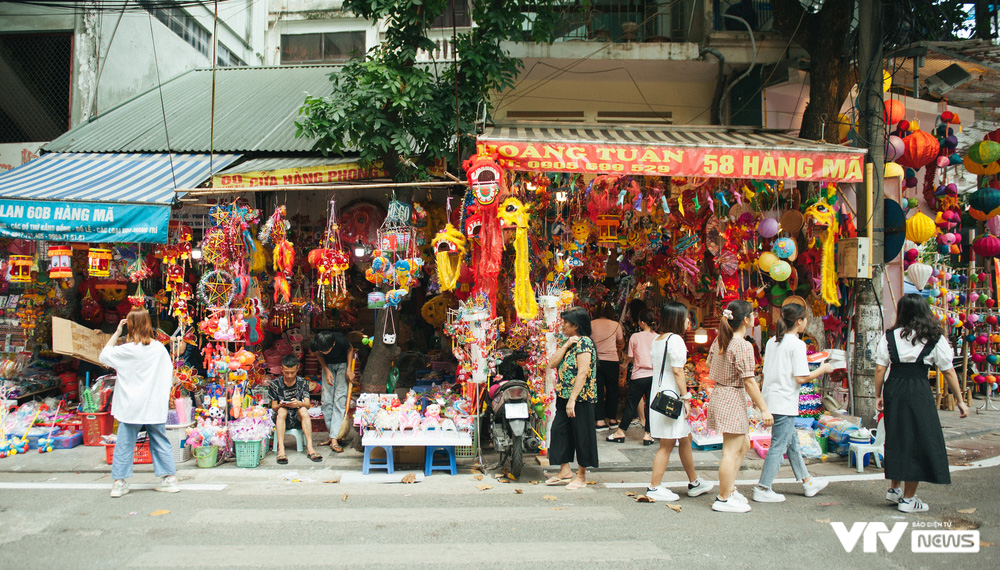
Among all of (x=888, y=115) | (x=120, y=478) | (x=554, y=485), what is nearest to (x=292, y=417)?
(x=120, y=478)

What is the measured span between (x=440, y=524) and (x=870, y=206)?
661cm

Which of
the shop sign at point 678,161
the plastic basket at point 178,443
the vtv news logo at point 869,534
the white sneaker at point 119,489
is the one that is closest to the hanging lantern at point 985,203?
the shop sign at point 678,161

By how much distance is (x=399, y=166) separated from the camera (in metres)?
7.83

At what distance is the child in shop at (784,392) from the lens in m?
5.38

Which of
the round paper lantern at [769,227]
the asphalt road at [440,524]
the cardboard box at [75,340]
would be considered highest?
the round paper lantern at [769,227]

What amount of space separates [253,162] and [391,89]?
2551 millimetres

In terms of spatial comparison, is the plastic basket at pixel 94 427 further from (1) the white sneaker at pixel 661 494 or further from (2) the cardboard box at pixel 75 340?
(1) the white sneaker at pixel 661 494

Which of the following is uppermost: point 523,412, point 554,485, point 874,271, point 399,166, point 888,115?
point 888,115

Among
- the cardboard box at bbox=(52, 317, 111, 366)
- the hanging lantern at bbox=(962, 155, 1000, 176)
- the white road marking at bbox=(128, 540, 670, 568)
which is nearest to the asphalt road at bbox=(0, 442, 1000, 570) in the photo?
the white road marking at bbox=(128, 540, 670, 568)

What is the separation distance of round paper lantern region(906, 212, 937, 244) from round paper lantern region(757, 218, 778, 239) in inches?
86.0

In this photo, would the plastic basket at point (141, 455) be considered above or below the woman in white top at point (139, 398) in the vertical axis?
below

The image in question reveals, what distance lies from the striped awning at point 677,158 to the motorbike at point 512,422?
2543mm

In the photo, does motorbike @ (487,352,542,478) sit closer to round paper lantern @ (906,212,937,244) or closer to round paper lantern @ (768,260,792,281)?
round paper lantern @ (768,260,792,281)

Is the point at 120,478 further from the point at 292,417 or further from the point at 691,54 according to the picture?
the point at 691,54
